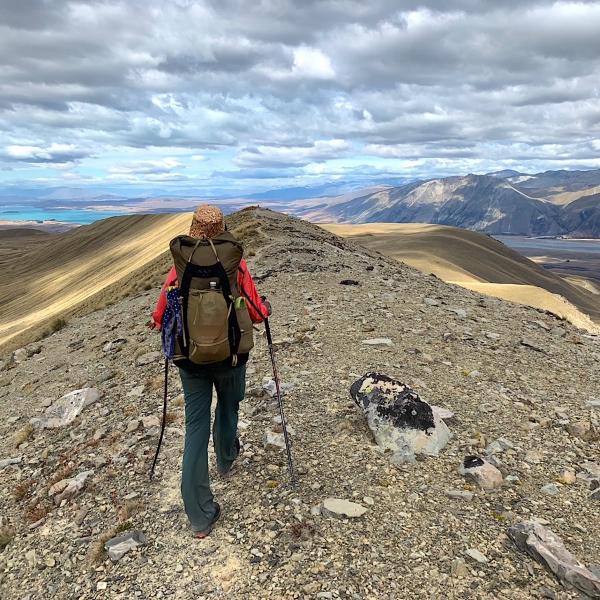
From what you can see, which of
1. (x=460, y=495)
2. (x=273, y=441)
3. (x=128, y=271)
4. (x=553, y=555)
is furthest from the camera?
(x=128, y=271)

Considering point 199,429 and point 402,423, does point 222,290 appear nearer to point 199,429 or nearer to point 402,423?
point 199,429

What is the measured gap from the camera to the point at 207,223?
4691mm

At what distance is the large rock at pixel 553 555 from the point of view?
13.7 ft

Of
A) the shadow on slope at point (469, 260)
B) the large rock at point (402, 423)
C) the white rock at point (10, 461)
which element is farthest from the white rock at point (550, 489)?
the shadow on slope at point (469, 260)

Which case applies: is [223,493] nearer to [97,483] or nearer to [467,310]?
[97,483]

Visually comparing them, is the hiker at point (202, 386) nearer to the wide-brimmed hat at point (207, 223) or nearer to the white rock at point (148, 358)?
the wide-brimmed hat at point (207, 223)

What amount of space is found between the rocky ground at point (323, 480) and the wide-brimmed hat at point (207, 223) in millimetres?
3237

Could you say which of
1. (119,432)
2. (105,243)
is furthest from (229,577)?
(105,243)

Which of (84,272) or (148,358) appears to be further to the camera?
(84,272)

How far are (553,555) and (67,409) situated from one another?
8.52 metres

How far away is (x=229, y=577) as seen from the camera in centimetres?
453

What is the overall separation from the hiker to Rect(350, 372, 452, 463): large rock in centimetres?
239

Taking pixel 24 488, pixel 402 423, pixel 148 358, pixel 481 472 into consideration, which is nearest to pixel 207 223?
pixel 402 423

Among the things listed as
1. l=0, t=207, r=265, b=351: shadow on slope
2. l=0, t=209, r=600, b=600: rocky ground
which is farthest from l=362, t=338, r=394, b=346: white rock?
l=0, t=207, r=265, b=351: shadow on slope
